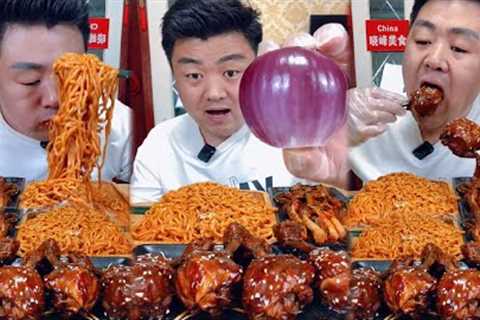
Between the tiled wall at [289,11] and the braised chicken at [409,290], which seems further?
the tiled wall at [289,11]

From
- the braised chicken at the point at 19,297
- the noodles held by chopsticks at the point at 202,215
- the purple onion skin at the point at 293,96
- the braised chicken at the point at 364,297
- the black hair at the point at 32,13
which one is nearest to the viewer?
the braised chicken at the point at 19,297

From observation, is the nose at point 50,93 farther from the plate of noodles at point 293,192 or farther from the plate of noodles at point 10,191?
the plate of noodles at point 293,192

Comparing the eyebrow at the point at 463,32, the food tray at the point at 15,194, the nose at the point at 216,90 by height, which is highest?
the eyebrow at the point at 463,32

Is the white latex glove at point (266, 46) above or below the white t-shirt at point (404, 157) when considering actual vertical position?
above

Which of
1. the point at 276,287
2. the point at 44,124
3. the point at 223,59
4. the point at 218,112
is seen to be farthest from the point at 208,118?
the point at 276,287

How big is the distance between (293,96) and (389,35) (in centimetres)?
49

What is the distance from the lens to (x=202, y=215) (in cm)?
163

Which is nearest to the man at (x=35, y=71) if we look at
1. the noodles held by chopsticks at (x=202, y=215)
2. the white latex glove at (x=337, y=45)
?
the noodles held by chopsticks at (x=202, y=215)

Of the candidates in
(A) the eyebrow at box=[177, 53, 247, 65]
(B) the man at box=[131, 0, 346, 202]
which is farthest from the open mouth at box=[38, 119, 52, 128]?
(A) the eyebrow at box=[177, 53, 247, 65]

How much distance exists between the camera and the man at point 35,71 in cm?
168

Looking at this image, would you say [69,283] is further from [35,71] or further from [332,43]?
[332,43]

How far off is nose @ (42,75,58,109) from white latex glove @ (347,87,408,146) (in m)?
0.64

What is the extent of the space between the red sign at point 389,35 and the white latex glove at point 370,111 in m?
0.10

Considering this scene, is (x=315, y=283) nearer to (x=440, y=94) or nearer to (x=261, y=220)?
(x=261, y=220)
